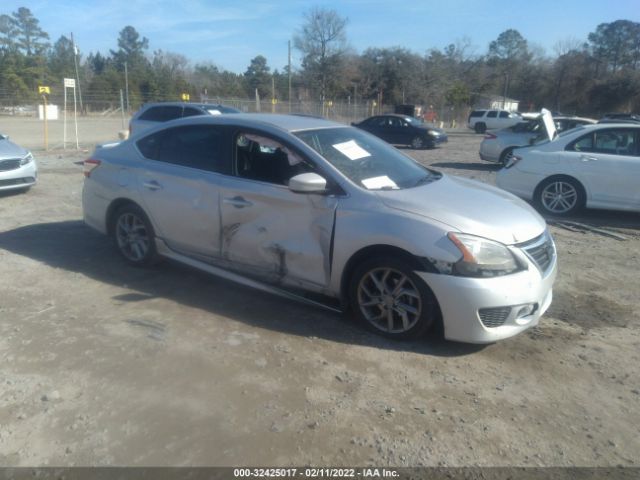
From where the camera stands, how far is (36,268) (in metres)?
5.64

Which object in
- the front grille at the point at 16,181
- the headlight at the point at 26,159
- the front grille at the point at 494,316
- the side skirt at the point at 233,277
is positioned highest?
the headlight at the point at 26,159

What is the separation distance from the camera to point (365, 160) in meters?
4.63

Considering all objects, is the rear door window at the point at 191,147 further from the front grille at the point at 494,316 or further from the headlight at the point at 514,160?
the headlight at the point at 514,160

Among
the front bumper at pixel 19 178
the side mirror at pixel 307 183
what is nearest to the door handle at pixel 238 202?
the side mirror at pixel 307 183

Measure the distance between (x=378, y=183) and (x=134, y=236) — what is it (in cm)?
273

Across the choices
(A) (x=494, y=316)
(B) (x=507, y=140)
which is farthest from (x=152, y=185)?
(B) (x=507, y=140)

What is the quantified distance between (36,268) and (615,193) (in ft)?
26.2

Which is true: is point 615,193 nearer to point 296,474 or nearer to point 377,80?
point 296,474

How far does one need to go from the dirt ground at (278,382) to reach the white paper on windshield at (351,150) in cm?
138

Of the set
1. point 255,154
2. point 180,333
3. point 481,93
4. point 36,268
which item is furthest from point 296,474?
point 481,93

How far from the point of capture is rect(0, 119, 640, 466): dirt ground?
2.87 m

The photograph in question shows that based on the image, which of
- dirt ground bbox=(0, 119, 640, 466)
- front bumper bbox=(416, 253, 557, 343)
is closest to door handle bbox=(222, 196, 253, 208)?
dirt ground bbox=(0, 119, 640, 466)

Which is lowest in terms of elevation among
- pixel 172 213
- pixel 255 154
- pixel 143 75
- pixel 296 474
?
pixel 296 474

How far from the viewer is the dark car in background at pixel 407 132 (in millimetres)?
22453
